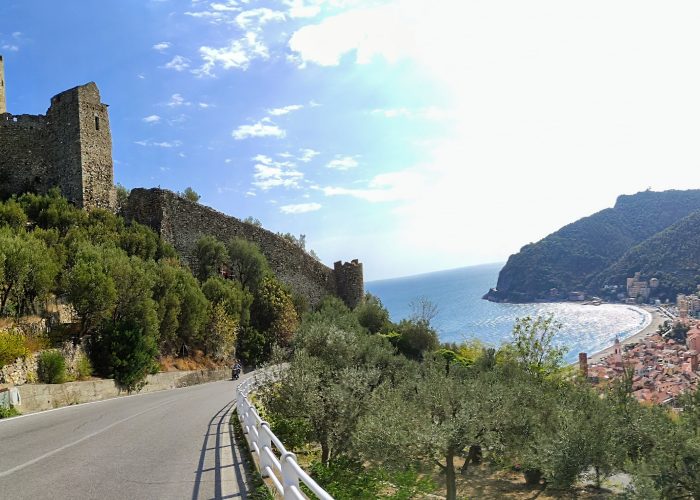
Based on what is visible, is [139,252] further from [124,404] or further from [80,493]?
[80,493]

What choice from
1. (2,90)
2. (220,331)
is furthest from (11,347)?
(2,90)

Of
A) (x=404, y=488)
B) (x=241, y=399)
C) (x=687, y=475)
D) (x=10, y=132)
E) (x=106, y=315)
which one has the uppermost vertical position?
(x=10, y=132)

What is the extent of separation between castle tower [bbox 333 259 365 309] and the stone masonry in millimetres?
27124

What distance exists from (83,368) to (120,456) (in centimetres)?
1268

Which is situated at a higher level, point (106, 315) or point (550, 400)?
point (106, 315)

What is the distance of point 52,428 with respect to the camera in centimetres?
1102

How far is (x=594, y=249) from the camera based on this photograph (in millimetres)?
156375

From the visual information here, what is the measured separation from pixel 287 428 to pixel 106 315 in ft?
40.2

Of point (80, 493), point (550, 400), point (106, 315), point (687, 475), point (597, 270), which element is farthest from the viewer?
point (597, 270)

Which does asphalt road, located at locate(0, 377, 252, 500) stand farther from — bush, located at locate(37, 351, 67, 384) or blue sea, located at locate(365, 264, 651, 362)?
blue sea, located at locate(365, 264, 651, 362)

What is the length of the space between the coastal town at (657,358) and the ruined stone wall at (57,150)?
3208cm

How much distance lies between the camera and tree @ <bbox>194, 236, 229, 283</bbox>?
36469 mm

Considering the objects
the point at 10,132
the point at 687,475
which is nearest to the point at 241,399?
the point at 687,475

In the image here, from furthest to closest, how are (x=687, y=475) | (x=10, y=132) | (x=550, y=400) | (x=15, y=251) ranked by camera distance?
(x=10, y=132) < (x=550, y=400) < (x=15, y=251) < (x=687, y=475)
